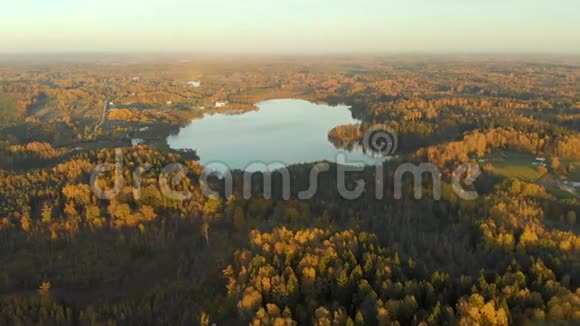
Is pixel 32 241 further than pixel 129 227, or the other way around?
pixel 129 227

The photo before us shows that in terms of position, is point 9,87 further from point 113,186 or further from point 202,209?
point 202,209

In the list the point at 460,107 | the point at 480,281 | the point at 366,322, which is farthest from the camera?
the point at 460,107

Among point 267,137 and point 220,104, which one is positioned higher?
point 220,104

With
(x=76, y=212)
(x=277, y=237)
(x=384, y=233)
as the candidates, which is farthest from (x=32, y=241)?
(x=384, y=233)

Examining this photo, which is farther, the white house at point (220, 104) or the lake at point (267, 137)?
the white house at point (220, 104)

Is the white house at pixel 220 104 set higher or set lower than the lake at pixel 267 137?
higher

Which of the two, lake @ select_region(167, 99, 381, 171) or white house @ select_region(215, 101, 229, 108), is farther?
white house @ select_region(215, 101, 229, 108)

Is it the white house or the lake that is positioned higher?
the white house

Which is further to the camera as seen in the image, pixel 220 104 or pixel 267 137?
pixel 220 104
